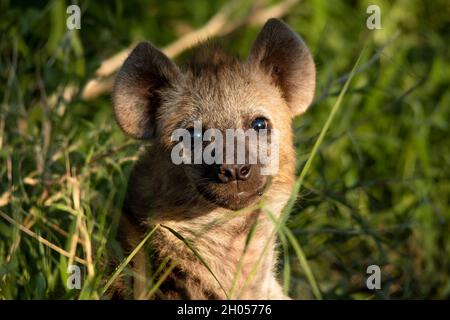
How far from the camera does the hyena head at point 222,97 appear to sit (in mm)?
3604

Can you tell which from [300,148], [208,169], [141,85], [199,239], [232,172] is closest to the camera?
[232,172]

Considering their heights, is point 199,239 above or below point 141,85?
below

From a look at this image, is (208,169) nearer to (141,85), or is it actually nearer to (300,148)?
(141,85)

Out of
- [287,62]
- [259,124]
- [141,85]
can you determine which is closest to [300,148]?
[287,62]

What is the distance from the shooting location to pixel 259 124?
3709 millimetres

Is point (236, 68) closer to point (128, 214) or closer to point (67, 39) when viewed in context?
point (128, 214)

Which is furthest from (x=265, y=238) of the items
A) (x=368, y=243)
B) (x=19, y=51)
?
(x=19, y=51)

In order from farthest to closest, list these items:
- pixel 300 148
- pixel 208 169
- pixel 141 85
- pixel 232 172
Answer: pixel 300 148
pixel 141 85
pixel 208 169
pixel 232 172

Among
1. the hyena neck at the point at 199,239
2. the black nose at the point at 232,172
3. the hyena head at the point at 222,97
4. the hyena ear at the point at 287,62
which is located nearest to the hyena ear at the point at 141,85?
the hyena head at the point at 222,97

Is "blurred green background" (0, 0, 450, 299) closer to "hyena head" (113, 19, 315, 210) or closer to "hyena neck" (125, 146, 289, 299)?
"hyena neck" (125, 146, 289, 299)

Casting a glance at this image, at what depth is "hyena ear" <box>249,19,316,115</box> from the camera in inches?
153

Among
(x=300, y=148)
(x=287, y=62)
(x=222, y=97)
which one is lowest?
(x=300, y=148)

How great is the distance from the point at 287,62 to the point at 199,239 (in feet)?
3.02
